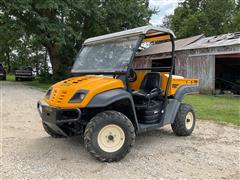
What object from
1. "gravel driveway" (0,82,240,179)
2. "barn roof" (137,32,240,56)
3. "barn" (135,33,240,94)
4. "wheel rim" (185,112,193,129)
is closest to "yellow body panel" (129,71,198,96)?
"wheel rim" (185,112,193,129)

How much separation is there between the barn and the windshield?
28.4 ft

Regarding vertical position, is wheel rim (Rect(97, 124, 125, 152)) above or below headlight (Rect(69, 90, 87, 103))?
below

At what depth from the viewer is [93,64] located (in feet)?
16.1

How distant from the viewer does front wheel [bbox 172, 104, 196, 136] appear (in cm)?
Answer: 549

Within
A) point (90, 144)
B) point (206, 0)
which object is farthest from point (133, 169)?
point (206, 0)

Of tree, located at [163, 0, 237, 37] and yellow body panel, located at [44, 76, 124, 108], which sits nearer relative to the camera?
yellow body panel, located at [44, 76, 124, 108]

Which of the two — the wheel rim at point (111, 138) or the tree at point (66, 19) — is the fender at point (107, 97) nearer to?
the wheel rim at point (111, 138)

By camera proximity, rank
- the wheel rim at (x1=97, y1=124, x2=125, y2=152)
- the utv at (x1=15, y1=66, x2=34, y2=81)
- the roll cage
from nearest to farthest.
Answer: the wheel rim at (x1=97, y1=124, x2=125, y2=152) < the roll cage < the utv at (x1=15, y1=66, x2=34, y2=81)

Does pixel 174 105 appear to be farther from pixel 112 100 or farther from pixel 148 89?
pixel 112 100

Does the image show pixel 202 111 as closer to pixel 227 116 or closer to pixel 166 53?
pixel 227 116

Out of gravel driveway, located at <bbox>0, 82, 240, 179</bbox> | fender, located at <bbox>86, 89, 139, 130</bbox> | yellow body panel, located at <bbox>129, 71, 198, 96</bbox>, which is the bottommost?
gravel driveway, located at <bbox>0, 82, 240, 179</bbox>

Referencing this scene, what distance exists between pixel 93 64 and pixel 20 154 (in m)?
2.01

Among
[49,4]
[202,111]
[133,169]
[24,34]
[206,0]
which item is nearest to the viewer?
[133,169]

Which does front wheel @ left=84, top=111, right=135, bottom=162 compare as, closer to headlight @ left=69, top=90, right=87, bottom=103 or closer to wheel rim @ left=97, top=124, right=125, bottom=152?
wheel rim @ left=97, top=124, right=125, bottom=152
